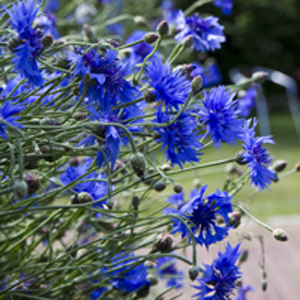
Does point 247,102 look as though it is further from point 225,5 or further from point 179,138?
point 179,138

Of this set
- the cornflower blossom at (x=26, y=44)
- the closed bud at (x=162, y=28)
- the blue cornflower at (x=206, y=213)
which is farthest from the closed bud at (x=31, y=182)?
the closed bud at (x=162, y=28)

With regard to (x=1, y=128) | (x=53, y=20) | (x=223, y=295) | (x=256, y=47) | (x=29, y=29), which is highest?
(x=256, y=47)

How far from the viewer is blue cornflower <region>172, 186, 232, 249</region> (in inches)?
29.4

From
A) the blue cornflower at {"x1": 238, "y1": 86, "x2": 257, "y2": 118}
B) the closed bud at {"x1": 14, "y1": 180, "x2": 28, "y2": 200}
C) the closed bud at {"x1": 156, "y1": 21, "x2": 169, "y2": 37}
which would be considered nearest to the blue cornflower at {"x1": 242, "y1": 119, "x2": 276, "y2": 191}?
the closed bud at {"x1": 156, "y1": 21, "x2": 169, "y2": 37}

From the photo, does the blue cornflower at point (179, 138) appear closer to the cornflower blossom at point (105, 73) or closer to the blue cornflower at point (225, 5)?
the cornflower blossom at point (105, 73)

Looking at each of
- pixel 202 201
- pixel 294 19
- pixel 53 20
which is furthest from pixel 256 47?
pixel 202 201

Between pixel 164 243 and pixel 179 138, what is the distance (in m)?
0.21

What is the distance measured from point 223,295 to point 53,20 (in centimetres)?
100

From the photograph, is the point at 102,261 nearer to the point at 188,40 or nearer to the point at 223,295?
the point at 223,295

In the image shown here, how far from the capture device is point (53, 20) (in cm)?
148

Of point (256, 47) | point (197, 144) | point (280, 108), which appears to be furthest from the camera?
point (256, 47)

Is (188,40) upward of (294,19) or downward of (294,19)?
downward

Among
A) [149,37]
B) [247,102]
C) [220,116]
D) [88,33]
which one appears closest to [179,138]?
[220,116]

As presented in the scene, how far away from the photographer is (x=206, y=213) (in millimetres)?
751
